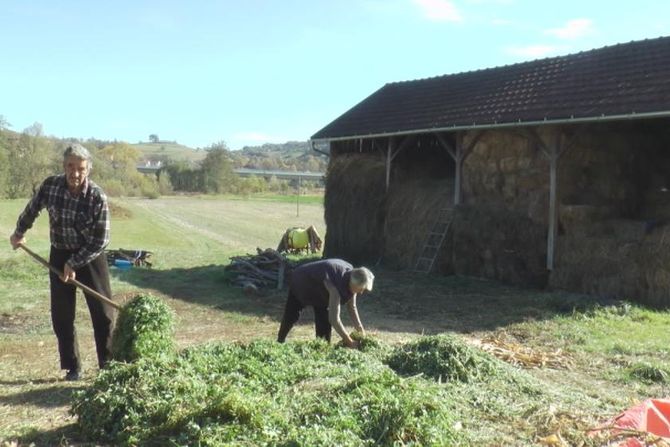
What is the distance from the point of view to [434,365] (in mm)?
5926

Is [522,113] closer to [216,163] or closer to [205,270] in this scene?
[205,270]

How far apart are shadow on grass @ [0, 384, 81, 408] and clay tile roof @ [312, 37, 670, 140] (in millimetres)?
9806

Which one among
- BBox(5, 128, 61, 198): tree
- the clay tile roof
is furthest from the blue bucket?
BBox(5, 128, 61, 198): tree

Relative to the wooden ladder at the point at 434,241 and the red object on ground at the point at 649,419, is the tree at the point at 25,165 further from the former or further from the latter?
the red object on ground at the point at 649,419

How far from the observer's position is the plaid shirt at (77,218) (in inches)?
Result: 239

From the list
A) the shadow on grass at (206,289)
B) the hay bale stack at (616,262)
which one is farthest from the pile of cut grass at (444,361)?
the hay bale stack at (616,262)

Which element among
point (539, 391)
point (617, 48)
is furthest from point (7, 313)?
point (617, 48)

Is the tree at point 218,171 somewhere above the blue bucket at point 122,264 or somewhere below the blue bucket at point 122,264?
above

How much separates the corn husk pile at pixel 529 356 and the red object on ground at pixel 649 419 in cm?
215

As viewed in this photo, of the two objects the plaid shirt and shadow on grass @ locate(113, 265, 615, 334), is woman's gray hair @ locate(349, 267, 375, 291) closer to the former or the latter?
the plaid shirt

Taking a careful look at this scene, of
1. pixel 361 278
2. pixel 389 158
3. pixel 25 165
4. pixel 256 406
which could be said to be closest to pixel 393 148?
pixel 389 158

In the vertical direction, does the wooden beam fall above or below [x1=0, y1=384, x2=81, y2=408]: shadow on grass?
above

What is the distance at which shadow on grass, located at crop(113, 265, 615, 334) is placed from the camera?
10945 millimetres

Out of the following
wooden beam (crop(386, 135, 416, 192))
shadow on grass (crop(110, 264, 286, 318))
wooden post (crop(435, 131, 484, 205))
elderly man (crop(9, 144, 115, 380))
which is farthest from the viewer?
wooden beam (crop(386, 135, 416, 192))
